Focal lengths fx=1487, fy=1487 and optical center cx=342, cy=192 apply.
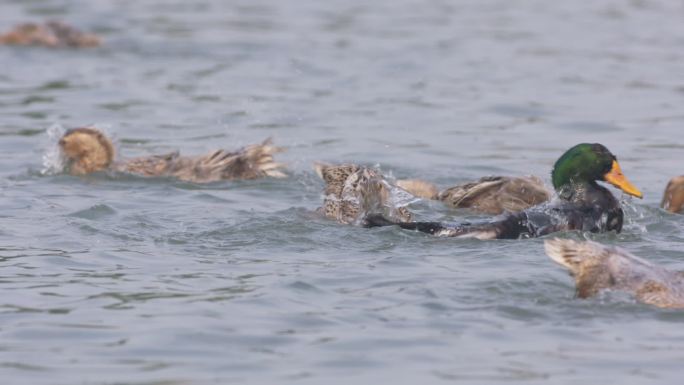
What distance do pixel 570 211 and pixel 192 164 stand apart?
146 inches

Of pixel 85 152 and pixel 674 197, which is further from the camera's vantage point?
pixel 85 152

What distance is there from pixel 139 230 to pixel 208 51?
1064 centimetres

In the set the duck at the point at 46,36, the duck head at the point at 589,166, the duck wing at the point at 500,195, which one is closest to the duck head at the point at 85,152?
the duck wing at the point at 500,195

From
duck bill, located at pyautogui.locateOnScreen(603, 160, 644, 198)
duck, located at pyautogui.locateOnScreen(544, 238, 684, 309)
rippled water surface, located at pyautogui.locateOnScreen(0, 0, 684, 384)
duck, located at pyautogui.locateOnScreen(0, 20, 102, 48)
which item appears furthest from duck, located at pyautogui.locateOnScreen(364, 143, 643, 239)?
duck, located at pyautogui.locateOnScreen(0, 20, 102, 48)

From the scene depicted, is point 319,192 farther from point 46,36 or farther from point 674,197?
point 46,36

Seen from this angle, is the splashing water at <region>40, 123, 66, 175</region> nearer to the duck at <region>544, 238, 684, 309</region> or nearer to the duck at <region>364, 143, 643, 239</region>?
the duck at <region>364, 143, 643, 239</region>

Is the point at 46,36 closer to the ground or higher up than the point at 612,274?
higher up

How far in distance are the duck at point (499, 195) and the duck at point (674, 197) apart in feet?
2.90

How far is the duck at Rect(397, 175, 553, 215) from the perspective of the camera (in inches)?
435

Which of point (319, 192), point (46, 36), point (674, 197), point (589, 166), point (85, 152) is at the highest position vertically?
point (46, 36)

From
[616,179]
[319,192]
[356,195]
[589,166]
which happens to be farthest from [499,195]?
[319,192]

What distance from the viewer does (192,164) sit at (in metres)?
12.6

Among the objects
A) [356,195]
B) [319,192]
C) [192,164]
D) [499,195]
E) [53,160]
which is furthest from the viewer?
[53,160]

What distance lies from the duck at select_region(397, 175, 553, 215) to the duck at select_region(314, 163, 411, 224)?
63cm
